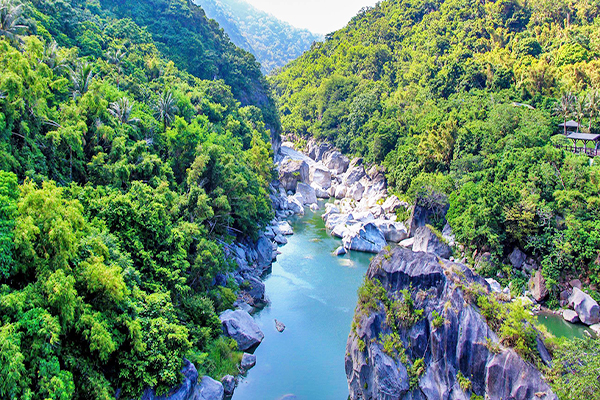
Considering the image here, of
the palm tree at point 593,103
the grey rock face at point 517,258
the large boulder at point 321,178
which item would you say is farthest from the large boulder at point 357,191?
the palm tree at point 593,103

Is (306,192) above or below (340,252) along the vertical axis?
above

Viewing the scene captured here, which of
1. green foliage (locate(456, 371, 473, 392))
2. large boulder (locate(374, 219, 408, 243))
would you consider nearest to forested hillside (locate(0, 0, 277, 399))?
green foliage (locate(456, 371, 473, 392))

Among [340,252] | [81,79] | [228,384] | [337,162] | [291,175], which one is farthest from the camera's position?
[337,162]

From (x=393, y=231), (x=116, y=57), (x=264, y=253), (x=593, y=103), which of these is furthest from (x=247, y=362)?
(x=593, y=103)

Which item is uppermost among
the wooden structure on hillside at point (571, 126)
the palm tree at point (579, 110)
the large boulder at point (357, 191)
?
the palm tree at point (579, 110)

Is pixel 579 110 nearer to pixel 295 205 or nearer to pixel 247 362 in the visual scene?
pixel 295 205

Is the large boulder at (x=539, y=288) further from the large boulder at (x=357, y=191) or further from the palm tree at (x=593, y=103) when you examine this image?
the large boulder at (x=357, y=191)
